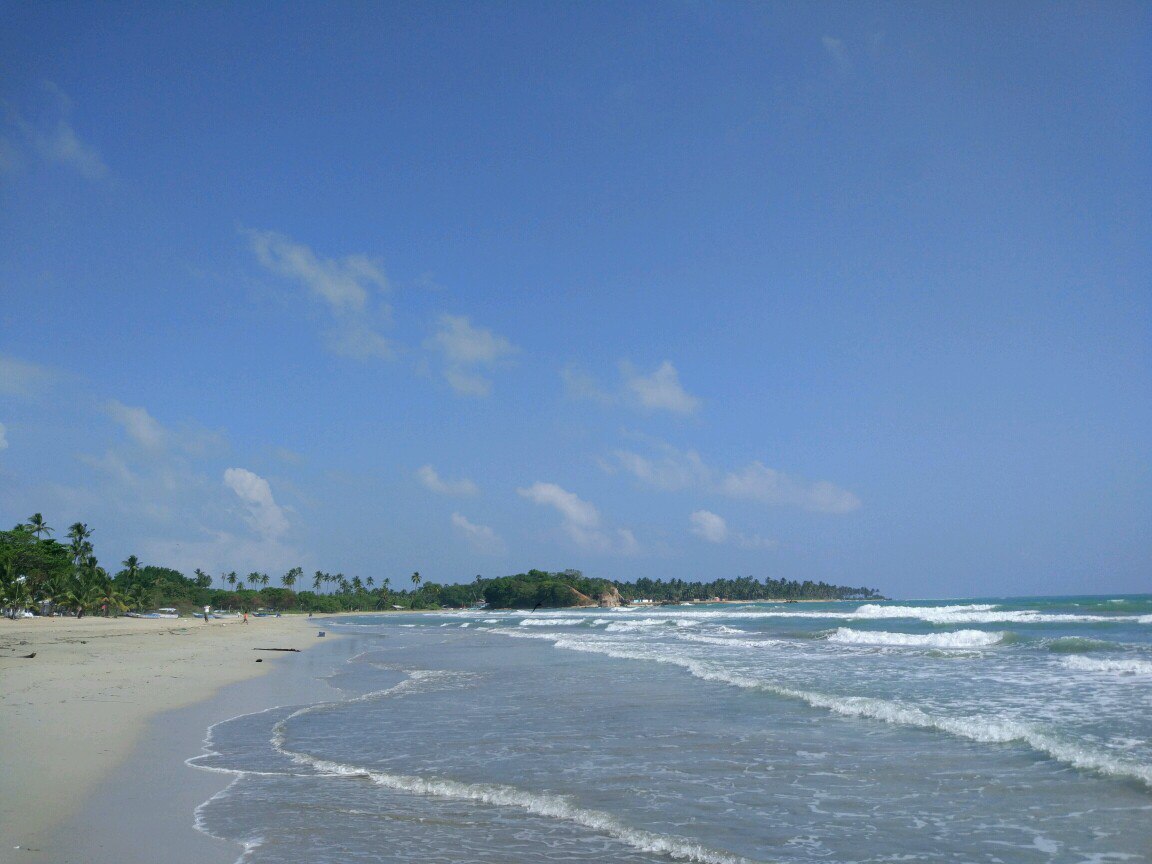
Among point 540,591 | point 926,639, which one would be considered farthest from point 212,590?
point 926,639

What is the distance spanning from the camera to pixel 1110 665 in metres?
17.6

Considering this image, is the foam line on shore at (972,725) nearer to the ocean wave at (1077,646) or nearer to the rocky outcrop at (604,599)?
the ocean wave at (1077,646)

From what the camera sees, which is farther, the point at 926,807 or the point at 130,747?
the point at 130,747

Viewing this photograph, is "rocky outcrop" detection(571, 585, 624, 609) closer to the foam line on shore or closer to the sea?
the sea

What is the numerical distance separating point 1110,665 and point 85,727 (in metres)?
20.9

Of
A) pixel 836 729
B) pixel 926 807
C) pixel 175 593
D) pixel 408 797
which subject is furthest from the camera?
pixel 175 593

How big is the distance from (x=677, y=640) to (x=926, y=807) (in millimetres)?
26985

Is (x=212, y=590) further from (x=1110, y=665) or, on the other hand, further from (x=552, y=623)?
(x=1110, y=665)

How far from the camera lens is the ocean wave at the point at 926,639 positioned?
2700 centimetres

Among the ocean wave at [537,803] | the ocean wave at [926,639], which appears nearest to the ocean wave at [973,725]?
the ocean wave at [537,803]

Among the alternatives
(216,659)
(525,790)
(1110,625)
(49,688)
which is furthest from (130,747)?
(1110,625)

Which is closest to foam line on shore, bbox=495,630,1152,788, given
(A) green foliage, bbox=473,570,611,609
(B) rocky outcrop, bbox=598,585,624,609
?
(A) green foliage, bbox=473,570,611,609

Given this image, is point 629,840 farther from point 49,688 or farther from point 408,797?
point 49,688

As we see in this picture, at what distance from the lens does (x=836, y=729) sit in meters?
11.5
